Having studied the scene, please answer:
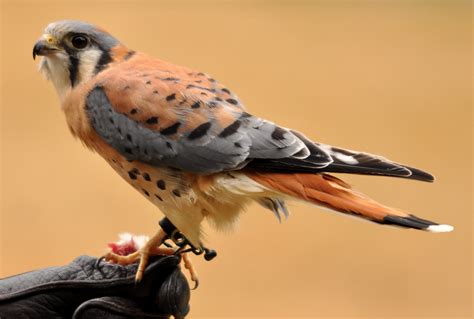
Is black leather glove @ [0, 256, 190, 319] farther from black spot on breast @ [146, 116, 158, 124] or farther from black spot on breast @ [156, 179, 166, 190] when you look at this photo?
black spot on breast @ [146, 116, 158, 124]

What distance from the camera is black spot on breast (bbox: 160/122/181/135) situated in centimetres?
238

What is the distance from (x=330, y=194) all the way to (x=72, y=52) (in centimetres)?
86

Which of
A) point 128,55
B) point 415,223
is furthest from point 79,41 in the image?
point 415,223

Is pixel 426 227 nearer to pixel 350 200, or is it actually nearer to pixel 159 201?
pixel 350 200

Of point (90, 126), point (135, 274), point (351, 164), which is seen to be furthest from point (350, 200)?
point (90, 126)

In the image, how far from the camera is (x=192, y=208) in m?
2.41

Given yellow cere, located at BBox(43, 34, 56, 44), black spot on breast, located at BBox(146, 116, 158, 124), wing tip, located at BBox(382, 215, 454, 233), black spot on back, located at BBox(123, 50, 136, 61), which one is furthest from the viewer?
black spot on back, located at BBox(123, 50, 136, 61)

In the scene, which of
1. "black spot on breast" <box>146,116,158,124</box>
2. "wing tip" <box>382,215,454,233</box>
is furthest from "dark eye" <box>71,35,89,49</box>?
"wing tip" <box>382,215,454,233</box>

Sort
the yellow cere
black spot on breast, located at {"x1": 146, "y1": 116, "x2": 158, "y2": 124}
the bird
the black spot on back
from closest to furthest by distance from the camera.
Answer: the bird, black spot on breast, located at {"x1": 146, "y1": 116, "x2": 158, "y2": 124}, the yellow cere, the black spot on back

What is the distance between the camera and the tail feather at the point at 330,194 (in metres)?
2.17

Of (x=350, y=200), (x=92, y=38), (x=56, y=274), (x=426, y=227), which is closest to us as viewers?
(x=426, y=227)

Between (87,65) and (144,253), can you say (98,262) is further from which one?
(87,65)

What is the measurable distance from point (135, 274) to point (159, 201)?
0.70 feet

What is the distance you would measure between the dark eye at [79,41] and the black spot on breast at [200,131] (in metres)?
0.45
